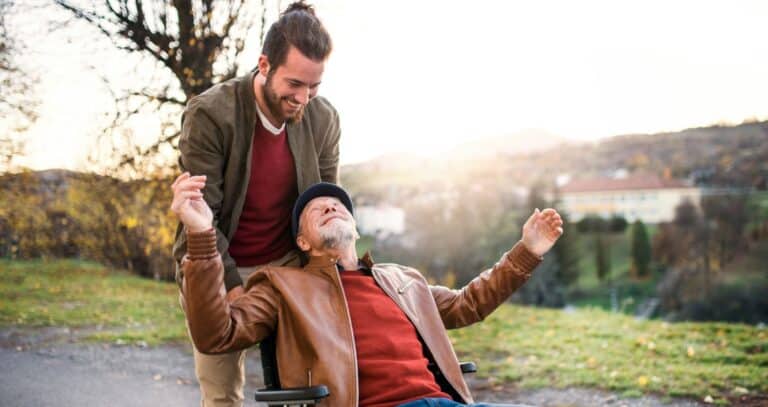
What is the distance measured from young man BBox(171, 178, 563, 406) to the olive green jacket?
154 mm

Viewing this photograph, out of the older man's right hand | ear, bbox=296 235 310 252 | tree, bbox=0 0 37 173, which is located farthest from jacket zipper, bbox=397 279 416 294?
tree, bbox=0 0 37 173

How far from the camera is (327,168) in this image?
335 cm

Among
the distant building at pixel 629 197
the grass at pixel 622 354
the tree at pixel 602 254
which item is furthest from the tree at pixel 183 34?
the tree at pixel 602 254

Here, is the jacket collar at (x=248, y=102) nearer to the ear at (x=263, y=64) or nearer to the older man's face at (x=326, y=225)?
the ear at (x=263, y=64)

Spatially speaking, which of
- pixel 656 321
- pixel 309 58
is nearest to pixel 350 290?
pixel 309 58

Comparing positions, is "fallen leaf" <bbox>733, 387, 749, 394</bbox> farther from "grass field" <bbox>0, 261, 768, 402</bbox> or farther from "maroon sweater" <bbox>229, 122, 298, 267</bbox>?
"maroon sweater" <bbox>229, 122, 298, 267</bbox>

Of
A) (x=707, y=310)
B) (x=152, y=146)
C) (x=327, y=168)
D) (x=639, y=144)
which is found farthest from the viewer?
(x=639, y=144)

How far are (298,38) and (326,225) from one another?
74 cm

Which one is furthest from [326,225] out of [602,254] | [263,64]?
[602,254]

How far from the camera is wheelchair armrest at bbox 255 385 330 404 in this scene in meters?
2.52

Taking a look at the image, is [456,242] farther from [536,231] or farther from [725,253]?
[536,231]

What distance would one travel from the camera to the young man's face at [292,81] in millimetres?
2719

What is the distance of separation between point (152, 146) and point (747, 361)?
5.89 meters

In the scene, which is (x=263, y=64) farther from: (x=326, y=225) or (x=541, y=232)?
(x=541, y=232)
